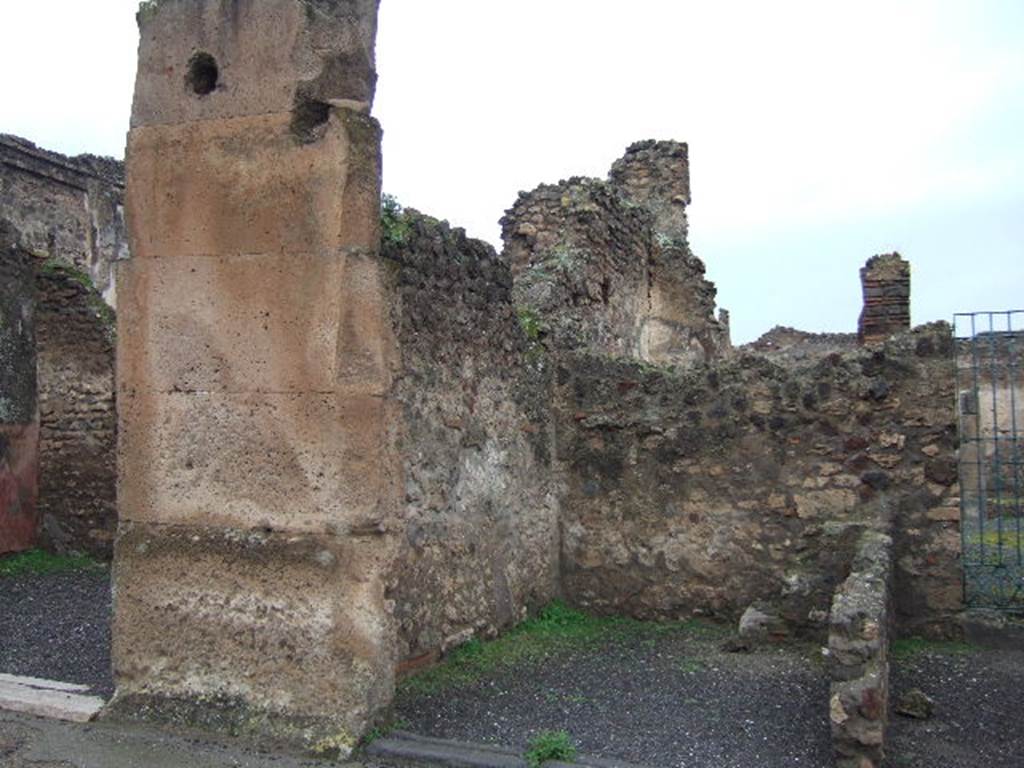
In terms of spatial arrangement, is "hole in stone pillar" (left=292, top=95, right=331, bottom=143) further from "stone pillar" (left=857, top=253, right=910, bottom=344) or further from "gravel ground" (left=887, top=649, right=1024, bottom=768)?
"stone pillar" (left=857, top=253, right=910, bottom=344)

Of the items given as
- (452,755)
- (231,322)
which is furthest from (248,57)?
(452,755)

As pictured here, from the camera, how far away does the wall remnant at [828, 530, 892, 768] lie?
4.24 meters

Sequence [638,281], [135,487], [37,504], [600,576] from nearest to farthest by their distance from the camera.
Result: 1. [135,487]
2. [600,576]
3. [37,504]
4. [638,281]

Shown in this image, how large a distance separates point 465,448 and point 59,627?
336cm

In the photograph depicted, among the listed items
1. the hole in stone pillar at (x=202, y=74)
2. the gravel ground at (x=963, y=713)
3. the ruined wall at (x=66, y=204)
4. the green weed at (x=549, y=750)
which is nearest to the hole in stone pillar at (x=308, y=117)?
the hole in stone pillar at (x=202, y=74)

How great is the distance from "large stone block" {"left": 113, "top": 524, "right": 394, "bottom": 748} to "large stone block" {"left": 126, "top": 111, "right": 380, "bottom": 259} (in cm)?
141

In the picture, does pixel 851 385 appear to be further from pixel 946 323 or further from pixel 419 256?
pixel 419 256

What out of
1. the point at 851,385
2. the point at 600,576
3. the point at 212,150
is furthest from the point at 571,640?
the point at 212,150

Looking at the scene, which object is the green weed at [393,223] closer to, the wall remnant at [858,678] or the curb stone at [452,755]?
the curb stone at [452,755]

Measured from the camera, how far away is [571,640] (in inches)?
264

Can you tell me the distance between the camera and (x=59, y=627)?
7078 millimetres

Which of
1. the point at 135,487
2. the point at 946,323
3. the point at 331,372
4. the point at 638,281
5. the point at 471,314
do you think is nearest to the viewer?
the point at 331,372

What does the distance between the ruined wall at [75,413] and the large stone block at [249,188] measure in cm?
588

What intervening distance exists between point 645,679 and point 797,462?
2.18 meters
